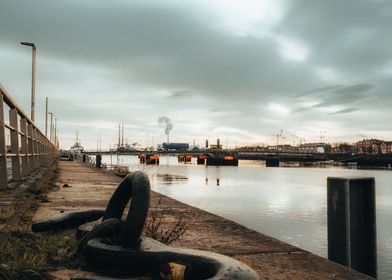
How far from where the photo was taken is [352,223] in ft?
14.7

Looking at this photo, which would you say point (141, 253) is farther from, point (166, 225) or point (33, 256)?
point (166, 225)

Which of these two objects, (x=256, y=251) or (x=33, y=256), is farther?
(x=256, y=251)

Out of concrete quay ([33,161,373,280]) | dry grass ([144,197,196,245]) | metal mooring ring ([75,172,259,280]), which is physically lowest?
concrete quay ([33,161,373,280])

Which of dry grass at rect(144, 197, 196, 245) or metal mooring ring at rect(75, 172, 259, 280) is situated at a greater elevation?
metal mooring ring at rect(75, 172, 259, 280)

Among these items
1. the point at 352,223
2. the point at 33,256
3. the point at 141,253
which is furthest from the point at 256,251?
the point at 33,256

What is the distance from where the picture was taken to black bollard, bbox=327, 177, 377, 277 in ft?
14.0

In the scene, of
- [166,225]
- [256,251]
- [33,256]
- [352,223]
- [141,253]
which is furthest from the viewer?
[166,225]

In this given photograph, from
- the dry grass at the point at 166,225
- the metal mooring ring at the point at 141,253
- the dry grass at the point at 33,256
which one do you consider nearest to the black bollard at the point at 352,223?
the dry grass at the point at 166,225

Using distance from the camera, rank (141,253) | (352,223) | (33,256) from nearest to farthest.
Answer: (141,253) < (33,256) < (352,223)

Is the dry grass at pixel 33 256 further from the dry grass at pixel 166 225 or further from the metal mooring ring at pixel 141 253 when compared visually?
the dry grass at pixel 166 225

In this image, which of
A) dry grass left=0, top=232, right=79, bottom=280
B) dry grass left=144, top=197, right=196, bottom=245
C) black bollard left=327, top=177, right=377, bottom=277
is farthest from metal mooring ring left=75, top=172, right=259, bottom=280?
black bollard left=327, top=177, right=377, bottom=277

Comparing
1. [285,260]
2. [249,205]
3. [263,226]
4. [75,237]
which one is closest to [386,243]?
[263,226]

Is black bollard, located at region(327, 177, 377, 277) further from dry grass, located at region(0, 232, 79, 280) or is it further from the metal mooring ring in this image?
dry grass, located at region(0, 232, 79, 280)

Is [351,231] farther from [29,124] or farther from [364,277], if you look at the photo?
[29,124]
